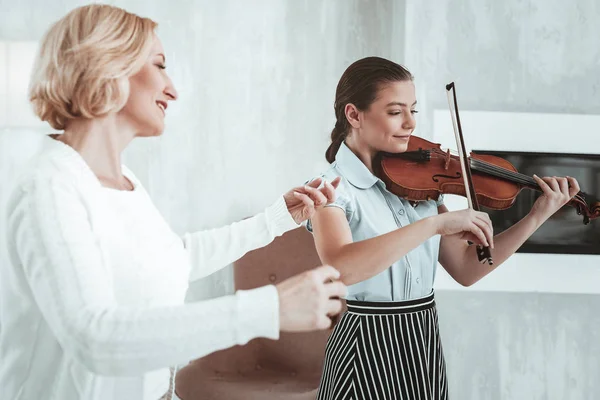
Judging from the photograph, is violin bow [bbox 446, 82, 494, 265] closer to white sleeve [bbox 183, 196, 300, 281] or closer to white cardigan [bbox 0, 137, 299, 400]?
white sleeve [bbox 183, 196, 300, 281]

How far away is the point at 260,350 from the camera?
203 centimetres

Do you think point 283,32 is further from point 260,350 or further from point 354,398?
point 354,398

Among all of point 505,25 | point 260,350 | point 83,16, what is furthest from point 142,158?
point 505,25

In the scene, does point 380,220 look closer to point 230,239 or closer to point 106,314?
point 230,239

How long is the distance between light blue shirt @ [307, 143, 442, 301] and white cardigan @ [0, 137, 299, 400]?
0.43m

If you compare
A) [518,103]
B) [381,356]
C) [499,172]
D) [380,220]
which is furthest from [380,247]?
[518,103]

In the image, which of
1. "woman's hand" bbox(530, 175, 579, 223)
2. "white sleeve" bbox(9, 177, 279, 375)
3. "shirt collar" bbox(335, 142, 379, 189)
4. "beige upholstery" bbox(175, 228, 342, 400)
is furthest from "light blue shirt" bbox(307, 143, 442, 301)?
"beige upholstery" bbox(175, 228, 342, 400)

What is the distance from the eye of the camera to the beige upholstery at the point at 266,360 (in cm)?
188

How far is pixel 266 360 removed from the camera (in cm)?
203

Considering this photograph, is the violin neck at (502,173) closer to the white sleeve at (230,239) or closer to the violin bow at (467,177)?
the violin bow at (467,177)

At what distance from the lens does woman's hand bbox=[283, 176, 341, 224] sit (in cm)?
118

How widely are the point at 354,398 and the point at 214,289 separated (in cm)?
105

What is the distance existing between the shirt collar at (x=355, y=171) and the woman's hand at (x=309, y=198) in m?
0.08

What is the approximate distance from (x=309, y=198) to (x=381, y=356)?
1.24 ft
